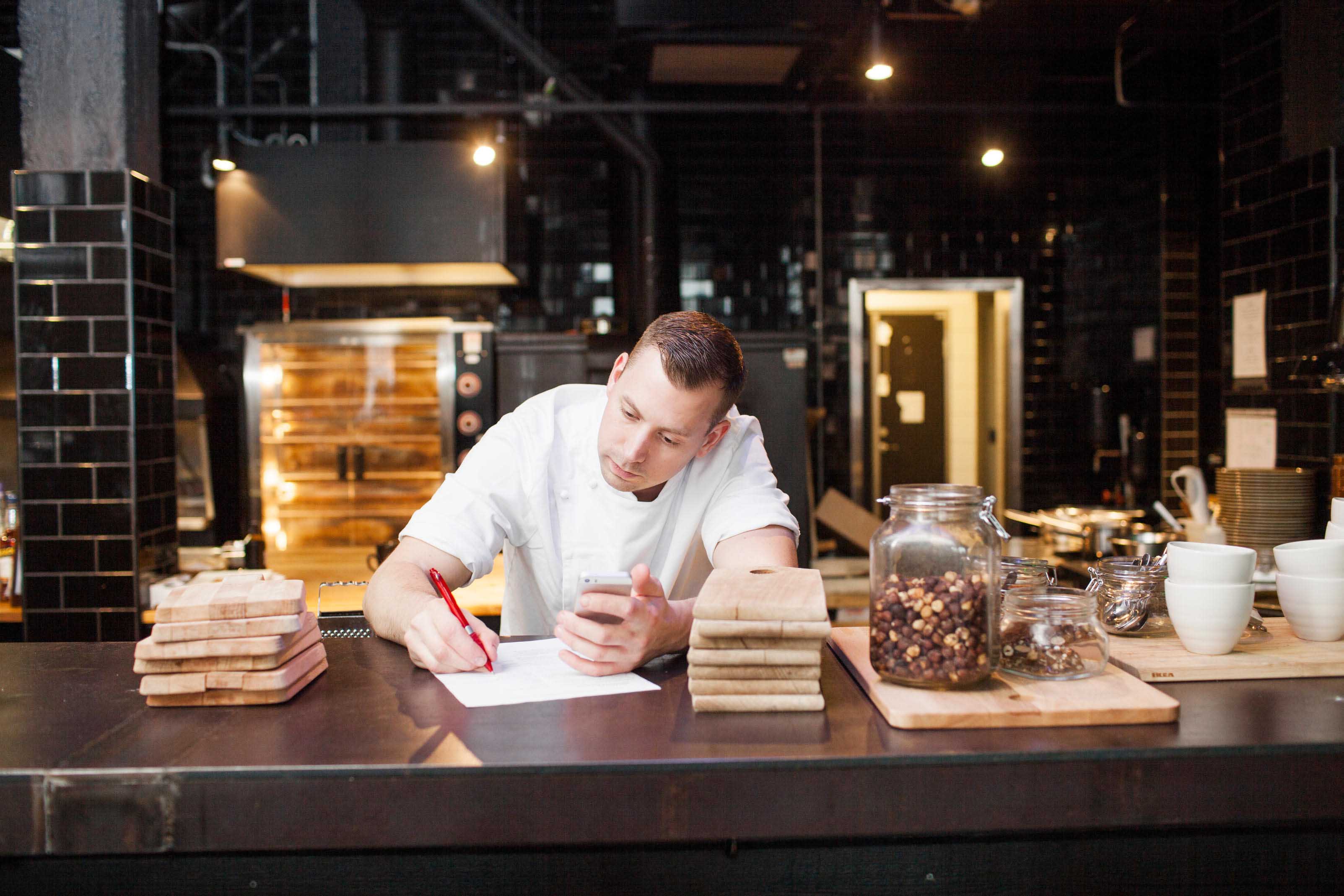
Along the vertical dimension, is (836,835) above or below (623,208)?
below

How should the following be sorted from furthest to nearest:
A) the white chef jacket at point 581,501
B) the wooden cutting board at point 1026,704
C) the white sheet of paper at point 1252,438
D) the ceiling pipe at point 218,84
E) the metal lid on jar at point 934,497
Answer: the ceiling pipe at point 218,84 < the white sheet of paper at point 1252,438 < the white chef jacket at point 581,501 < the metal lid on jar at point 934,497 < the wooden cutting board at point 1026,704

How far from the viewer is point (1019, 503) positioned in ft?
19.3

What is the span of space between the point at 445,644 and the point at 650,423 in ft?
1.67

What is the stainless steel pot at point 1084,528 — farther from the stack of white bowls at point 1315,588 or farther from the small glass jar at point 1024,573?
the small glass jar at point 1024,573

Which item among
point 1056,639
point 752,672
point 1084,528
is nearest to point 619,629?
point 752,672

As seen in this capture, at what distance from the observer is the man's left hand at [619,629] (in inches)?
52.8

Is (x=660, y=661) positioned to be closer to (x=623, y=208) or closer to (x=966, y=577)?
(x=966, y=577)

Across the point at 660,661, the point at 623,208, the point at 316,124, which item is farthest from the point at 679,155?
the point at 660,661

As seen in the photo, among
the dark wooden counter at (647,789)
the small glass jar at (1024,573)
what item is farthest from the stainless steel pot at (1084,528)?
the dark wooden counter at (647,789)

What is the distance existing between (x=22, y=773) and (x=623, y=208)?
412cm

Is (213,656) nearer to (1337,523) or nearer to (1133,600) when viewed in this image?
(1133,600)

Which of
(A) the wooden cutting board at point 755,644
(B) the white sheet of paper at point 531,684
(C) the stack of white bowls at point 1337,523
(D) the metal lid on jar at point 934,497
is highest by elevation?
(D) the metal lid on jar at point 934,497

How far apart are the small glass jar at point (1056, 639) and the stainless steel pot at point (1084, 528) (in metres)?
2.53

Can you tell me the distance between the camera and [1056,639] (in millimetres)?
1295
